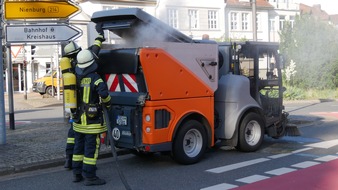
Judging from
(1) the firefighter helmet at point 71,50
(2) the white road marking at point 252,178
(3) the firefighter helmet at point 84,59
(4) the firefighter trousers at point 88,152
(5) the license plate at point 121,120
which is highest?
(1) the firefighter helmet at point 71,50

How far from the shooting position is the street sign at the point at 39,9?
33.0 feet

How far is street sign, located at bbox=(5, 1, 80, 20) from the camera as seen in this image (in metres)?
10.0

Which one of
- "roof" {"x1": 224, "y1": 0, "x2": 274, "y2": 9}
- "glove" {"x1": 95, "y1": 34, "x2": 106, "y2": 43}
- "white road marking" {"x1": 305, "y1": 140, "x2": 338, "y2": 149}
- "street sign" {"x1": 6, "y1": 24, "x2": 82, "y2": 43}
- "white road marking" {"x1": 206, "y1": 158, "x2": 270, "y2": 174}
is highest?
"roof" {"x1": 224, "y1": 0, "x2": 274, "y2": 9}

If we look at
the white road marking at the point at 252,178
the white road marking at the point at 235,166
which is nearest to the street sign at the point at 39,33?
the white road marking at the point at 235,166

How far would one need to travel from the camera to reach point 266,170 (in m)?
6.70

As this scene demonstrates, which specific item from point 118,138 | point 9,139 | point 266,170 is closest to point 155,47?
point 118,138

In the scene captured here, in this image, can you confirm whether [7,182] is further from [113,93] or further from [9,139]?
[9,139]

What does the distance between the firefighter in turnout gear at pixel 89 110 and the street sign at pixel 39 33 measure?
421 cm

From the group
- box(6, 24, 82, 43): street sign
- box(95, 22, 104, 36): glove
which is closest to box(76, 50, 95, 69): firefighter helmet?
box(95, 22, 104, 36): glove

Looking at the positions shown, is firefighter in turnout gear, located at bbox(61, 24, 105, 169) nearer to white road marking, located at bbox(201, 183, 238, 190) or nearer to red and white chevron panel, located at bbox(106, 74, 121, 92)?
red and white chevron panel, located at bbox(106, 74, 121, 92)

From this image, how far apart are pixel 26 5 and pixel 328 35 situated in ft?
58.7

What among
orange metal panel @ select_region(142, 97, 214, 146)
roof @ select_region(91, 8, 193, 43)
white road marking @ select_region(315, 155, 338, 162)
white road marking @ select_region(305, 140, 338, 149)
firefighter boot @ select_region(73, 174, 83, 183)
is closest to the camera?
firefighter boot @ select_region(73, 174, 83, 183)


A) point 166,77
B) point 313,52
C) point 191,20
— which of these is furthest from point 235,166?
point 313,52

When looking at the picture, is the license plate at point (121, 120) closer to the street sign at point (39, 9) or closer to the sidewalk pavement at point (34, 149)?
the sidewalk pavement at point (34, 149)
